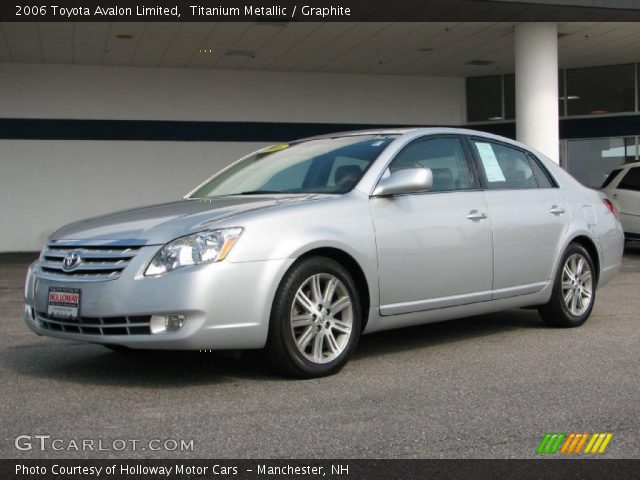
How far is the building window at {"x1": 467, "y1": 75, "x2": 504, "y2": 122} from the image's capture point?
23781 mm

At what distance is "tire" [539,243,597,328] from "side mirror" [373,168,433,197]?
190 centimetres

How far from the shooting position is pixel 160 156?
69.4 ft

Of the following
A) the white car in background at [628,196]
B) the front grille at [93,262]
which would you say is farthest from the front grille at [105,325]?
the white car in background at [628,196]

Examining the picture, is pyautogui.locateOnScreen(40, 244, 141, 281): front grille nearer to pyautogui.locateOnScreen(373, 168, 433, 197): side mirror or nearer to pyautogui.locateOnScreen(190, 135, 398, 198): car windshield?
pyautogui.locateOnScreen(190, 135, 398, 198): car windshield

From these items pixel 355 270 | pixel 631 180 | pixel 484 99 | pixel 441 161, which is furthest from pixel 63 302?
pixel 484 99

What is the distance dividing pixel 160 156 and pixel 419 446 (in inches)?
713

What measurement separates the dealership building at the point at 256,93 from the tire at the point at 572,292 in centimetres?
942

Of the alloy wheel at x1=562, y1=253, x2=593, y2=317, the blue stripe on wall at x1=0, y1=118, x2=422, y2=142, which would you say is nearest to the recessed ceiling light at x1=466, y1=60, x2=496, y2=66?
the blue stripe on wall at x1=0, y1=118, x2=422, y2=142

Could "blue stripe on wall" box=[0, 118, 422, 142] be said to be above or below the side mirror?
above

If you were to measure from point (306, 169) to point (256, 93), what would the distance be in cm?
1627

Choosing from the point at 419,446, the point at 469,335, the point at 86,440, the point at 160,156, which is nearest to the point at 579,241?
the point at 469,335

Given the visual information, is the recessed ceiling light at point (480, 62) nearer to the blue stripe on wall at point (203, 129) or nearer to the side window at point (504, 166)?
the blue stripe on wall at point (203, 129)

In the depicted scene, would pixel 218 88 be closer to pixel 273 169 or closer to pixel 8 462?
pixel 273 169

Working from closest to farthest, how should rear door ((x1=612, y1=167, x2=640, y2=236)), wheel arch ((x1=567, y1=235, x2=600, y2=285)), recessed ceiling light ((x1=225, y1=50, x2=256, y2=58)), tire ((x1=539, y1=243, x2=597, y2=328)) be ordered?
tire ((x1=539, y1=243, x2=597, y2=328)) → wheel arch ((x1=567, y1=235, x2=600, y2=285)) → rear door ((x1=612, y1=167, x2=640, y2=236)) → recessed ceiling light ((x1=225, y1=50, x2=256, y2=58))
